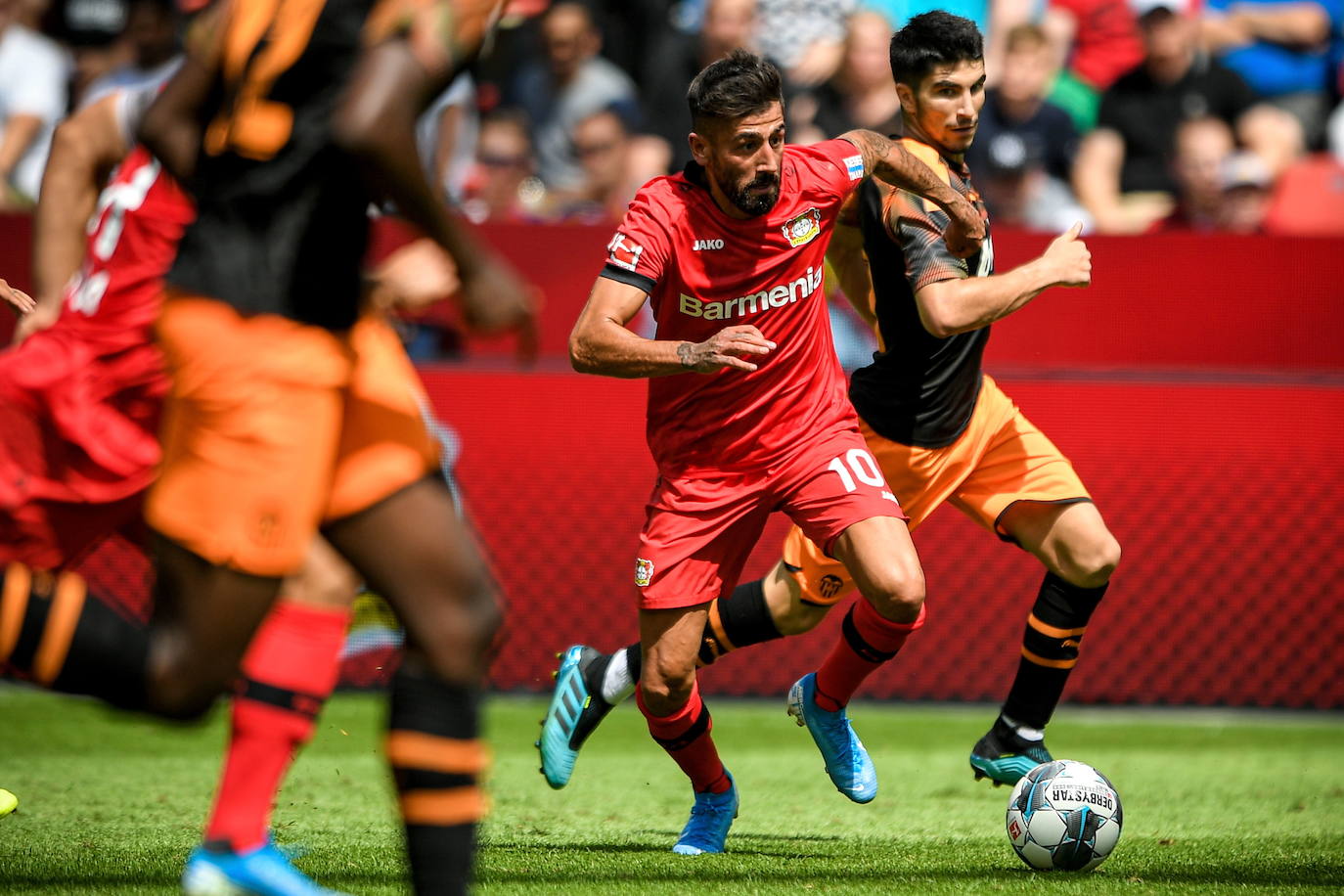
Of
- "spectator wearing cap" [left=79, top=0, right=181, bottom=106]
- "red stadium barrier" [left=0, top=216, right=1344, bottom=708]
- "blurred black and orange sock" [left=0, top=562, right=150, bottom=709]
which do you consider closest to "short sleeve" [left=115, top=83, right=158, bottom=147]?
"blurred black and orange sock" [left=0, top=562, right=150, bottom=709]

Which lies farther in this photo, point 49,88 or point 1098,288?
point 49,88

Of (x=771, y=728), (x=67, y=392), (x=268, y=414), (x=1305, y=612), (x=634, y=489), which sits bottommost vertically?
(x=771, y=728)

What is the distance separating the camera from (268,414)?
139 inches

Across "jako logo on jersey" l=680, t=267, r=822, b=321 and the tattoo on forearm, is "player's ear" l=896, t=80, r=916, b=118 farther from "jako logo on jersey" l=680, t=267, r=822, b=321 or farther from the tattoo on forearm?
"jako logo on jersey" l=680, t=267, r=822, b=321

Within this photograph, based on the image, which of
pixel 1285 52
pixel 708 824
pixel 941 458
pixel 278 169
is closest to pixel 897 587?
pixel 941 458

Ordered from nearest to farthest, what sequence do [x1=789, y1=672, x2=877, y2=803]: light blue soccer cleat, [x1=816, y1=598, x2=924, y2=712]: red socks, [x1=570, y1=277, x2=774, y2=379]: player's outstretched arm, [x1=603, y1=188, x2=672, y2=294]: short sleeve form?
[x1=570, y1=277, x2=774, y2=379]: player's outstretched arm, [x1=603, y1=188, x2=672, y2=294]: short sleeve, [x1=816, y1=598, x2=924, y2=712]: red socks, [x1=789, y1=672, x2=877, y2=803]: light blue soccer cleat

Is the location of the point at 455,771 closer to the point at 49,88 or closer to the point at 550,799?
the point at 550,799

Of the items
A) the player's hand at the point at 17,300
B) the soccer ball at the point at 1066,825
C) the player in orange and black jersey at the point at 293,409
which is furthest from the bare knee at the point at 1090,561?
the player's hand at the point at 17,300

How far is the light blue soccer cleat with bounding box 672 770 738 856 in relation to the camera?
→ 566cm

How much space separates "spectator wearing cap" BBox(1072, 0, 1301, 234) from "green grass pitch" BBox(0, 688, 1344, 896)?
11.9 feet

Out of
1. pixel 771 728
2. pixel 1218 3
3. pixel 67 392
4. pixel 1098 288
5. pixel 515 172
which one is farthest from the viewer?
pixel 1218 3

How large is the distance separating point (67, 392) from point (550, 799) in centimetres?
315

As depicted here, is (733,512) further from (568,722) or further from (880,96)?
(880,96)

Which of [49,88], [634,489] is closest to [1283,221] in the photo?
[634,489]
